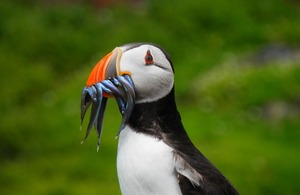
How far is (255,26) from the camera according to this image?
15031 mm

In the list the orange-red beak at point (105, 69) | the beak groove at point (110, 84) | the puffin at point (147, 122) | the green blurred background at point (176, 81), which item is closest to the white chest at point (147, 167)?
the puffin at point (147, 122)

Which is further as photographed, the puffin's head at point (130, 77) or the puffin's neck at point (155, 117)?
the puffin's neck at point (155, 117)

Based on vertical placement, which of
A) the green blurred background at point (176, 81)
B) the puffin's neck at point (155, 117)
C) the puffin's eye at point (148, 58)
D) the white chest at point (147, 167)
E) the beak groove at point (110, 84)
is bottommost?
the green blurred background at point (176, 81)

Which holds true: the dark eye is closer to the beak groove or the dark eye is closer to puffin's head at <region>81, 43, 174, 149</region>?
puffin's head at <region>81, 43, 174, 149</region>

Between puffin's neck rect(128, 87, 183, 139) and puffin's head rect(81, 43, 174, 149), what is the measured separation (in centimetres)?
3

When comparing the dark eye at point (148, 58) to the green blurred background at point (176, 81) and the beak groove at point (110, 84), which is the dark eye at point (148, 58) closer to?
the beak groove at point (110, 84)

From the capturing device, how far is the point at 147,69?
3.39m

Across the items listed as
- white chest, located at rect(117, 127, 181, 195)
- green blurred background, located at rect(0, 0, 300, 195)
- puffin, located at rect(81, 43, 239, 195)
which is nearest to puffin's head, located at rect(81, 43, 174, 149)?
puffin, located at rect(81, 43, 239, 195)

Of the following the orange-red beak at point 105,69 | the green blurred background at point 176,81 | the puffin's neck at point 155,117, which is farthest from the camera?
the green blurred background at point 176,81

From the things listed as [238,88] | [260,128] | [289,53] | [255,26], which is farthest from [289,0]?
[260,128]

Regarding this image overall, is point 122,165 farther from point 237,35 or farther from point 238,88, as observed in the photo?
point 237,35

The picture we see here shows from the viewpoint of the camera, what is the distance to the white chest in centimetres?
342

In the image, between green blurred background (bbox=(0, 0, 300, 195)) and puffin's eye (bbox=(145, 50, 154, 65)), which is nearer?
puffin's eye (bbox=(145, 50, 154, 65))

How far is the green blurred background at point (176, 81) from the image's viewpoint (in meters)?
9.70
